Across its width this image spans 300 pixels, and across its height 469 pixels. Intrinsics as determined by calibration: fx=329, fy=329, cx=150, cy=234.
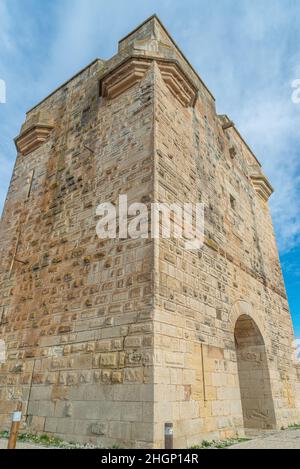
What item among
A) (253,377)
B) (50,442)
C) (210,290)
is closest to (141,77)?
(210,290)

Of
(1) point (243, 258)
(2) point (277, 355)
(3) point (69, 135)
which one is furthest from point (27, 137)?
(2) point (277, 355)

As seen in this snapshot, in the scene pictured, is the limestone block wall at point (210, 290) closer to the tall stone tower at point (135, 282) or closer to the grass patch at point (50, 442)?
the tall stone tower at point (135, 282)

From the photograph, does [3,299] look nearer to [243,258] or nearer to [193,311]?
[193,311]

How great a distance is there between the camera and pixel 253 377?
267 inches

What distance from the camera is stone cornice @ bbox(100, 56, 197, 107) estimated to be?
6160 millimetres

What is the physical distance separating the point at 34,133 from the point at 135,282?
5381 millimetres

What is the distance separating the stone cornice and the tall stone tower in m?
0.03

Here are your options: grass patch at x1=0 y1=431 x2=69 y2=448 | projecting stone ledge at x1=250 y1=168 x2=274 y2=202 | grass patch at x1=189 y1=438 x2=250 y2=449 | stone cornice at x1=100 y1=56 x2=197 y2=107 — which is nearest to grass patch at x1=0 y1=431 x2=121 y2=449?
grass patch at x1=0 y1=431 x2=69 y2=448

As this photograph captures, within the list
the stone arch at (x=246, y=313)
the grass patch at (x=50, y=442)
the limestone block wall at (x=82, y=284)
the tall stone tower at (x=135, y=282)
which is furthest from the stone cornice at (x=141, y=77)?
the grass patch at (x=50, y=442)

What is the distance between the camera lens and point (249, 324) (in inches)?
270

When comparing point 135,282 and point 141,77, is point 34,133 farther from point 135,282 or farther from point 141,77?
point 135,282

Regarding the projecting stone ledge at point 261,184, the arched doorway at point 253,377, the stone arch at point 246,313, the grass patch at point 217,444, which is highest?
the projecting stone ledge at point 261,184

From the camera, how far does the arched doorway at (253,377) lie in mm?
6418

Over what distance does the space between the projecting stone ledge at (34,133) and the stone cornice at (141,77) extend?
1920mm
